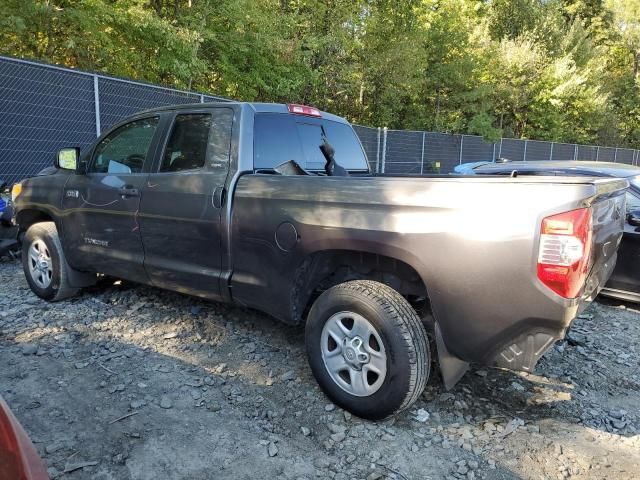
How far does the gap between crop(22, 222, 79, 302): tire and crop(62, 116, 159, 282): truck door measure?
0.18 meters

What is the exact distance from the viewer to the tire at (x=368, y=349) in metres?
2.67

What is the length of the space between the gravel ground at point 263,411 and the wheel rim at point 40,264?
545 mm

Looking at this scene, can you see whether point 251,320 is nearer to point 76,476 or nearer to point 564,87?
point 76,476

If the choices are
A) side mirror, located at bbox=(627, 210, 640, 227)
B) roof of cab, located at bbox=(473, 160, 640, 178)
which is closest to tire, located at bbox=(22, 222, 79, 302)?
roof of cab, located at bbox=(473, 160, 640, 178)

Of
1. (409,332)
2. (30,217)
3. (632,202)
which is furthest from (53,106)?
(632,202)

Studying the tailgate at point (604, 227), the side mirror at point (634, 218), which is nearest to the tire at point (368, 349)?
the tailgate at point (604, 227)

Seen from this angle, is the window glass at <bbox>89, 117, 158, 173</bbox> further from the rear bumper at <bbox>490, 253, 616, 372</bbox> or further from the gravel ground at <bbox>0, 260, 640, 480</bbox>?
the rear bumper at <bbox>490, 253, 616, 372</bbox>

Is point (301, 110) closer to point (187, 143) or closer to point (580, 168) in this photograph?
point (187, 143)

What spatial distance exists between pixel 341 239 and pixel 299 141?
1270 mm

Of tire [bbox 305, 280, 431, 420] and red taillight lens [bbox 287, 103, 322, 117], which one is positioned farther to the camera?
red taillight lens [bbox 287, 103, 322, 117]

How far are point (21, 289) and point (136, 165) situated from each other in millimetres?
2284

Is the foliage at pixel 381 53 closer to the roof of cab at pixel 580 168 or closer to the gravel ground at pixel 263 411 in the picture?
the roof of cab at pixel 580 168

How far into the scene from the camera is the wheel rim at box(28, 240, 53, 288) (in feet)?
15.6

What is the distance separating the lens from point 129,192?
3.98m
